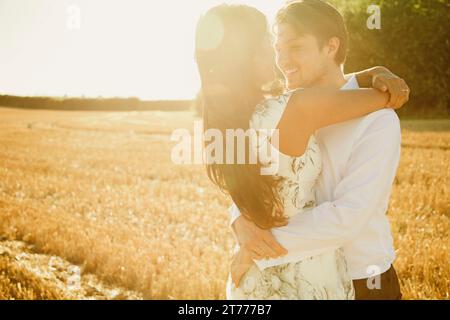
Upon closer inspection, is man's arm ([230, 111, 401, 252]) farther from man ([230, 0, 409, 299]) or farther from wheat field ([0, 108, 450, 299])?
wheat field ([0, 108, 450, 299])

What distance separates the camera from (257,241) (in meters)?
1.99

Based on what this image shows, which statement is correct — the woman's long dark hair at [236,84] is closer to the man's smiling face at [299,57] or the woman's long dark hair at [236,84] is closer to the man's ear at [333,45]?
the man's smiling face at [299,57]

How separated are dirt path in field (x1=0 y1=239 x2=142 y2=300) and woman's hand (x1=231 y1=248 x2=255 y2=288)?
2.33 m

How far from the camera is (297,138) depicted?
6.02 feet

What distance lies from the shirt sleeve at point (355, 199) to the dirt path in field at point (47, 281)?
2.66 metres

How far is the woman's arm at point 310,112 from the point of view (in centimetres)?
181

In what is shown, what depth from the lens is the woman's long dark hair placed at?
188 cm

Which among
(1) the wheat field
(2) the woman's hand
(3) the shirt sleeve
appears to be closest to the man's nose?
(3) the shirt sleeve

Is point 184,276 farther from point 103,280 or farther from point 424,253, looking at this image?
point 424,253

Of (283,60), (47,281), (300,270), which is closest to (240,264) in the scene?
(300,270)

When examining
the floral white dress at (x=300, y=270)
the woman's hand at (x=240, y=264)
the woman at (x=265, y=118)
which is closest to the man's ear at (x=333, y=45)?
the woman at (x=265, y=118)

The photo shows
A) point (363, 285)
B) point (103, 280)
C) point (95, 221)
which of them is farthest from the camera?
point (95, 221)
